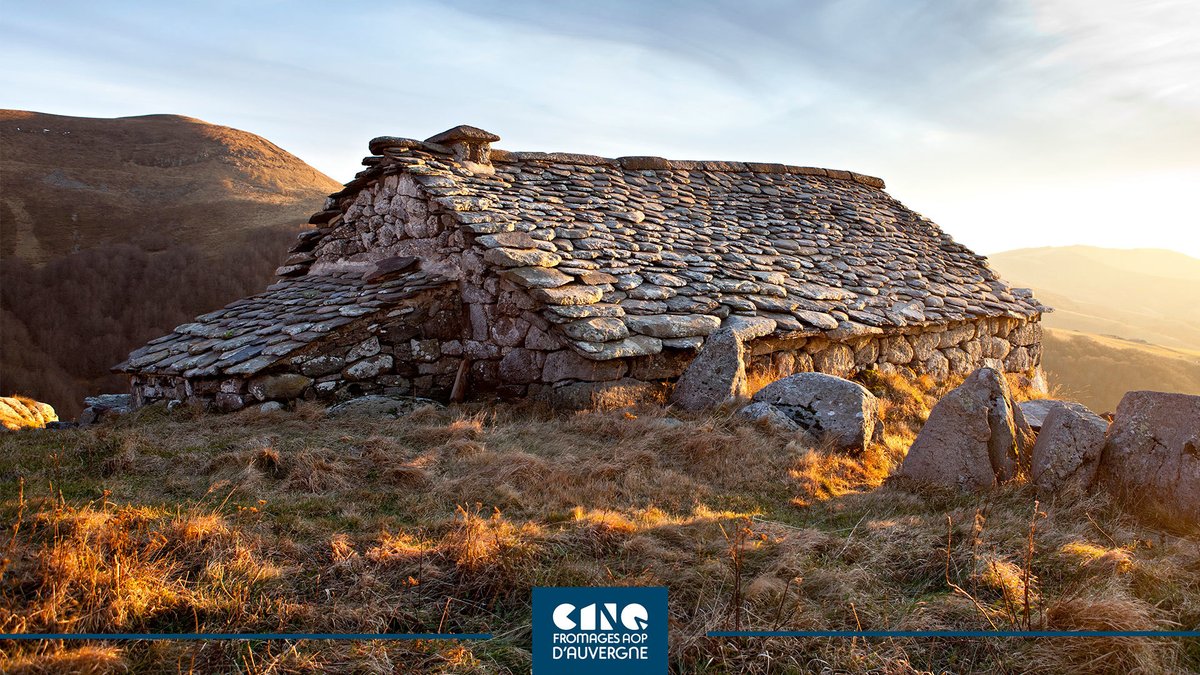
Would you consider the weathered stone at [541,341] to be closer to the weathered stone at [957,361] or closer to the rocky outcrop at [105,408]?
the rocky outcrop at [105,408]

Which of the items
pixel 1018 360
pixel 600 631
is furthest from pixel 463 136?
pixel 1018 360

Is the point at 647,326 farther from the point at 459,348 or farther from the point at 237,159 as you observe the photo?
the point at 237,159

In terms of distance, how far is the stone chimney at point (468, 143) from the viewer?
10.7 metres

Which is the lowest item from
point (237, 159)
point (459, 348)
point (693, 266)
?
point (459, 348)

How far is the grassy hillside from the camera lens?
102 feet

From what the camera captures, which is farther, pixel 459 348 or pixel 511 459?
pixel 459 348

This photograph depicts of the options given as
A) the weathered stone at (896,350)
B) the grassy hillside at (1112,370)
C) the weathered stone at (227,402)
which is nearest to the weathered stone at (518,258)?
the weathered stone at (227,402)

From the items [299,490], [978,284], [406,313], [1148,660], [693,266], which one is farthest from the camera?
[978,284]

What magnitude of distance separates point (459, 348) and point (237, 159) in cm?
3689

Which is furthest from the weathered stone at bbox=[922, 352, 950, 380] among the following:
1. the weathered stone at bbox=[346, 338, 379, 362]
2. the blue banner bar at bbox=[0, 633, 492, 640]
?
the blue banner bar at bbox=[0, 633, 492, 640]

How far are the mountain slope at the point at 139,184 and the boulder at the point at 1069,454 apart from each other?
25.3m

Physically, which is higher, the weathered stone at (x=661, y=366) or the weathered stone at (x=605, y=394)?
the weathered stone at (x=661, y=366)

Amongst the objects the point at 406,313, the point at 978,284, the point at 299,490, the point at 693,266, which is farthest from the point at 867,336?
the point at 299,490

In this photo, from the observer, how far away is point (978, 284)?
13797 mm
